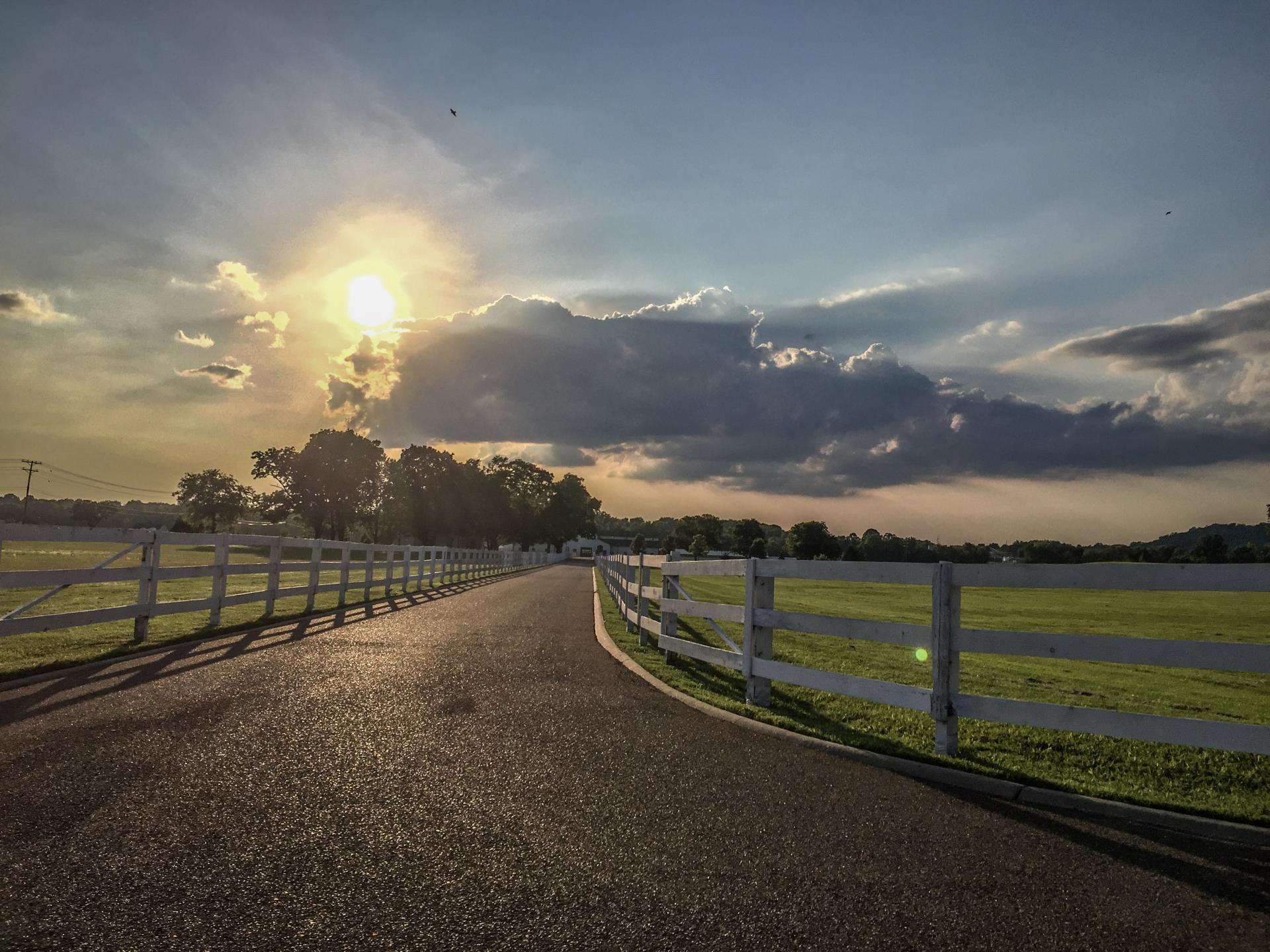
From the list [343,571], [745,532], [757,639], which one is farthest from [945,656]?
[745,532]

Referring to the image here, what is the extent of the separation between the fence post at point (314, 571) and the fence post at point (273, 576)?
2.96ft

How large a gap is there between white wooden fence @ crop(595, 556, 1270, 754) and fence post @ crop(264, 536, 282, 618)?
961 cm

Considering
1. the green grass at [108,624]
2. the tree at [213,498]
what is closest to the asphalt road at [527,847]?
the green grass at [108,624]

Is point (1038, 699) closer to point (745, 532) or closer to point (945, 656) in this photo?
point (945, 656)

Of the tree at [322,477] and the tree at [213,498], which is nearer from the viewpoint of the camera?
the tree at [322,477]

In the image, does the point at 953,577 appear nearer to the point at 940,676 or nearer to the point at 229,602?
the point at 940,676

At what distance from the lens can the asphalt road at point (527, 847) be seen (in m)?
3.20

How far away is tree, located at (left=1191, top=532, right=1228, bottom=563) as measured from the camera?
8838 centimetres

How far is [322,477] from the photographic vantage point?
90688mm

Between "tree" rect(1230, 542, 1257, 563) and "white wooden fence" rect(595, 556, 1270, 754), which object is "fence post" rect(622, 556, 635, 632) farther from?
"tree" rect(1230, 542, 1257, 563)

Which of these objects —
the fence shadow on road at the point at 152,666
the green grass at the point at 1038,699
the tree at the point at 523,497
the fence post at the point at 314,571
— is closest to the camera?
the green grass at the point at 1038,699

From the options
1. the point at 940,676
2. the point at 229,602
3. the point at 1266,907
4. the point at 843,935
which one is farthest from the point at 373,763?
the point at 229,602

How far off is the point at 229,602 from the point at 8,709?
23.3 feet

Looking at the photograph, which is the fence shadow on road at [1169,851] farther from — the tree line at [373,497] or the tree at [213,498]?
the tree at [213,498]
